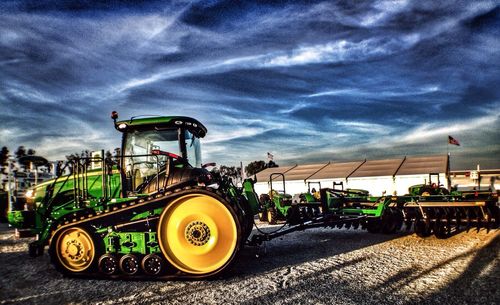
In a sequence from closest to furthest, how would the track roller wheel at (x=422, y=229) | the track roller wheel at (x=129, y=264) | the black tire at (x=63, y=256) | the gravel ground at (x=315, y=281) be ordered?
the gravel ground at (x=315, y=281) → the track roller wheel at (x=129, y=264) → the black tire at (x=63, y=256) → the track roller wheel at (x=422, y=229)

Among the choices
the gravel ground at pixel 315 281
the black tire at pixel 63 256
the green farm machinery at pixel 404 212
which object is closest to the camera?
the gravel ground at pixel 315 281

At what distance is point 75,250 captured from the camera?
5906mm

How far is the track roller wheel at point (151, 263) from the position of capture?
18.5ft

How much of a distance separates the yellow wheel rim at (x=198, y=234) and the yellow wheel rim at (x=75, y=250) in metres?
1.33

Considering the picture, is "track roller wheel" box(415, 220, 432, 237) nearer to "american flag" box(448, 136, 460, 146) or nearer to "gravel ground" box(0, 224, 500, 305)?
"gravel ground" box(0, 224, 500, 305)

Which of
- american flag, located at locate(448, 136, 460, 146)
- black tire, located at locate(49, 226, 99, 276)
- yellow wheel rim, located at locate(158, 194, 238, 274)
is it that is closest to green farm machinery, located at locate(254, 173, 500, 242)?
yellow wheel rim, located at locate(158, 194, 238, 274)

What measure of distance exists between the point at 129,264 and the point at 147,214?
0.87m

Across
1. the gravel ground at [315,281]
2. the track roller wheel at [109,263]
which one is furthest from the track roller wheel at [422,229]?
the track roller wheel at [109,263]

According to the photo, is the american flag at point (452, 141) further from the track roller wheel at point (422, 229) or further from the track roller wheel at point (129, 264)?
the track roller wheel at point (129, 264)

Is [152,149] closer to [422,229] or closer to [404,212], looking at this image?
[404,212]

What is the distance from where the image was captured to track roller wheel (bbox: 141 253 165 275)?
222 inches

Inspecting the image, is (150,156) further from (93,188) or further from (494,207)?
(494,207)

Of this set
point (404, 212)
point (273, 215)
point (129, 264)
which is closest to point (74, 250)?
point (129, 264)

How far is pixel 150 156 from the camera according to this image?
661 cm
